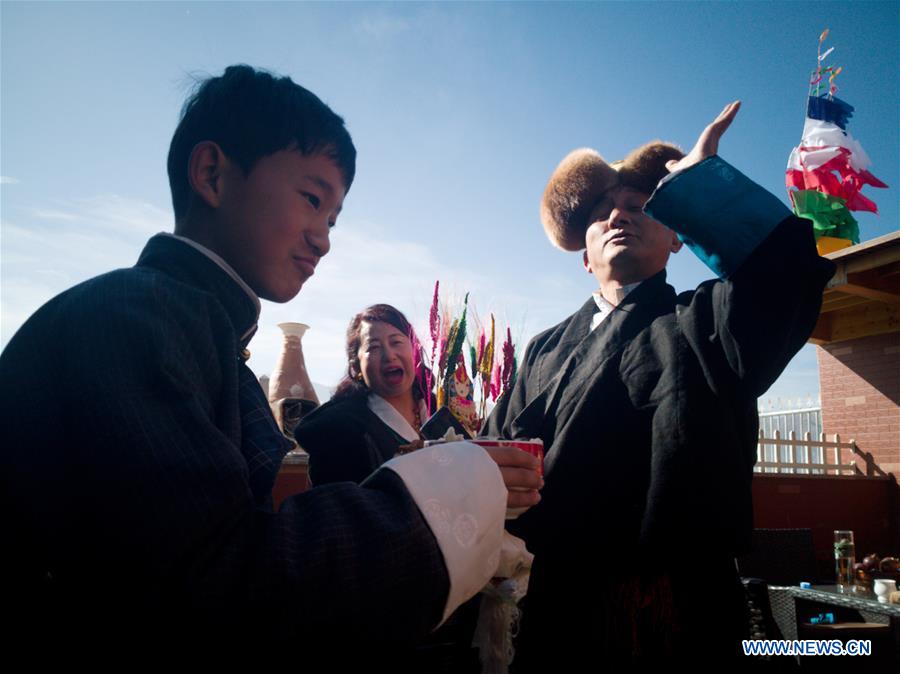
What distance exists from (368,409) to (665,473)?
6.45ft

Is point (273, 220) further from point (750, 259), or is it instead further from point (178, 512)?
point (750, 259)

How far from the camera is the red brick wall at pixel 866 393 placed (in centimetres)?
820

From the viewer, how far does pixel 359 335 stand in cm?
350

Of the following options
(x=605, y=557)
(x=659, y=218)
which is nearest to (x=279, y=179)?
(x=659, y=218)

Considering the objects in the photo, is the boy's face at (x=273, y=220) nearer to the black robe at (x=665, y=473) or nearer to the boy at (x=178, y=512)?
the boy at (x=178, y=512)

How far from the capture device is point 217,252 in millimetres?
1072

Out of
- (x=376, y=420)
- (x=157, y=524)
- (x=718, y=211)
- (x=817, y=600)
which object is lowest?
(x=817, y=600)

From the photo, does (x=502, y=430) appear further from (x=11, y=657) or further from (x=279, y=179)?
(x=11, y=657)

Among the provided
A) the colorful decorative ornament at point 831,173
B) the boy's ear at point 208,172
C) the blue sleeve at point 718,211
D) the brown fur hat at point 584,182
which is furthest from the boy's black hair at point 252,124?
the colorful decorative ornament at point 831,173

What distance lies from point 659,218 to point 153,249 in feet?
3.76

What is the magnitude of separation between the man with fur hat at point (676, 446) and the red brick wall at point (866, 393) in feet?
28.5

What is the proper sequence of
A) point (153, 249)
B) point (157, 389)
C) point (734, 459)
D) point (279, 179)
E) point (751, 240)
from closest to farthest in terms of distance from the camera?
1. point (157, 389)
2. point (153, 249)
3. point (279, 179)
4. point (751, 240)
5. point (734, 459)

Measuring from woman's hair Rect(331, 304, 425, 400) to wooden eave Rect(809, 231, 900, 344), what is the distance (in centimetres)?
350

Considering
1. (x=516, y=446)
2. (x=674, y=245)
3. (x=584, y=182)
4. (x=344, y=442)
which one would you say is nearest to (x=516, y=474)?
(x=516, y=446)
